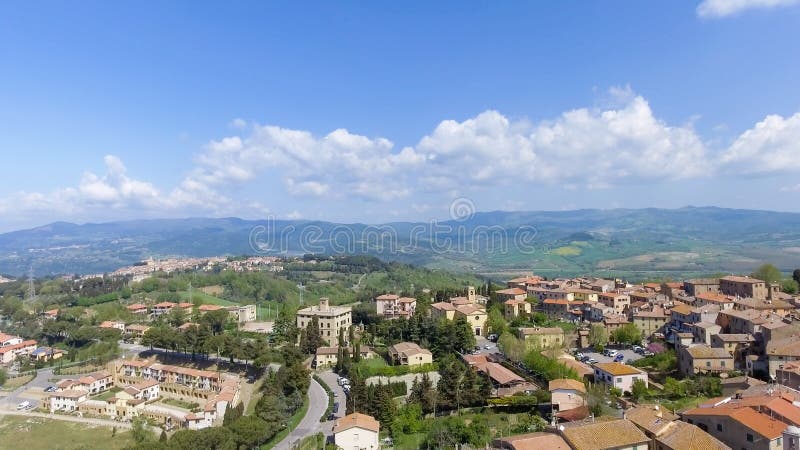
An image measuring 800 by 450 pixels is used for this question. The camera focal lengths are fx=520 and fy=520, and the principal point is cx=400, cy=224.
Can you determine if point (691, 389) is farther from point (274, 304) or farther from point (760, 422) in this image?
point (274, 304)

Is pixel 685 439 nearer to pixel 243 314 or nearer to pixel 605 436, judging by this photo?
pixel 605 436

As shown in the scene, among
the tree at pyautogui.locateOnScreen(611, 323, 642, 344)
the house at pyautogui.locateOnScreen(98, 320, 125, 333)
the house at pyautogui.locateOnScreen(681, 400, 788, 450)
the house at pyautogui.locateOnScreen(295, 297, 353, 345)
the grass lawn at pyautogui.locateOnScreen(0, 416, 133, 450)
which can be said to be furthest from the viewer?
the house at pyautogui.locateOnScreen(98, 320, 125, 333)

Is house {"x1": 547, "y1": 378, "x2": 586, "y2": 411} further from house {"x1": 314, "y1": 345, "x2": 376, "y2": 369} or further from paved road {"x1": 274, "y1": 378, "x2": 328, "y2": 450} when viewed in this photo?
house {"x1": 314, "y1": 345, "x2": 376, "y2": 369}

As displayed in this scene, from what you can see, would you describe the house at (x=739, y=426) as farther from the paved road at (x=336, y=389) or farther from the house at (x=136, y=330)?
the house at (x=136, y=330)

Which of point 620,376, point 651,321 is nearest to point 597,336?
point 651,321

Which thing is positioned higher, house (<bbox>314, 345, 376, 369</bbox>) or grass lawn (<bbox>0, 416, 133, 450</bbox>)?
house (<bbox>314, 345, 376, 369</bbox>)

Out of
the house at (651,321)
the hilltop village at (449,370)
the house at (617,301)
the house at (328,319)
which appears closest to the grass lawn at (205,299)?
the hilltop village at (449,370)

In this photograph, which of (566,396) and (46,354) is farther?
(46,354)

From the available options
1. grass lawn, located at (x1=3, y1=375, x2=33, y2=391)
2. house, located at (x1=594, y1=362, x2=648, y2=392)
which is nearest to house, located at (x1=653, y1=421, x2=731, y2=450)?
house, located at (x1=594, y1=362, x2=648, y2=392)

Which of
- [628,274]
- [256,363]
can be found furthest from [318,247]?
[256,363]
